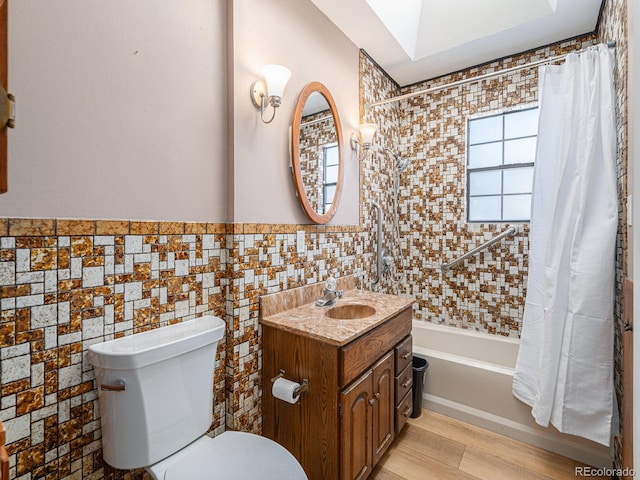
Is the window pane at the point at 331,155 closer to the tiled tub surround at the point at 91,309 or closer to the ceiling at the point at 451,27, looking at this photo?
the tiled tub surround at the point at 91,309

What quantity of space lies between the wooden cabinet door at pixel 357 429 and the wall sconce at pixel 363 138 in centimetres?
156

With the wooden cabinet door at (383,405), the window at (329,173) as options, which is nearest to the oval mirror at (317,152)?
the window at (329,173)

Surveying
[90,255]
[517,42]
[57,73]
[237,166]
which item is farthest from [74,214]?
[517,42]

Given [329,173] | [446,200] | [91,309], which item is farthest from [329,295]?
[446,200]

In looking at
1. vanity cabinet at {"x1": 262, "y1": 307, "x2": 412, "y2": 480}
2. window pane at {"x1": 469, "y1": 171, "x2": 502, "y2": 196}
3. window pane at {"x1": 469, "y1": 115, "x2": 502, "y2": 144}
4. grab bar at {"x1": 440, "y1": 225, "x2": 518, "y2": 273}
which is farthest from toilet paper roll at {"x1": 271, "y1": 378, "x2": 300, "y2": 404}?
window pane at {"x1": 469, "y1": 115, "x2": 502, "y2": 144}

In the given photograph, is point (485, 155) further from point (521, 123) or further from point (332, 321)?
point (332, 321)

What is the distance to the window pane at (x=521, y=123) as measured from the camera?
7.89 feet

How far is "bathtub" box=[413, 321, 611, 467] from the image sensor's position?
1.75m

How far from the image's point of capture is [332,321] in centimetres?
150

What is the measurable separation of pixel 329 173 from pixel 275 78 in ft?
2.25

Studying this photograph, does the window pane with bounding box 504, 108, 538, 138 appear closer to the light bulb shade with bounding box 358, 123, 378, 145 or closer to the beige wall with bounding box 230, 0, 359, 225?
the light bulb shade with bounding box 358, 123, 378, 145

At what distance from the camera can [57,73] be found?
0.97 metres

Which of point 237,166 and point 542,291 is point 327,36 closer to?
point 237,166

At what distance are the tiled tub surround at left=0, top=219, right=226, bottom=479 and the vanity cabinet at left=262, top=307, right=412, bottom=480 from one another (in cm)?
56
